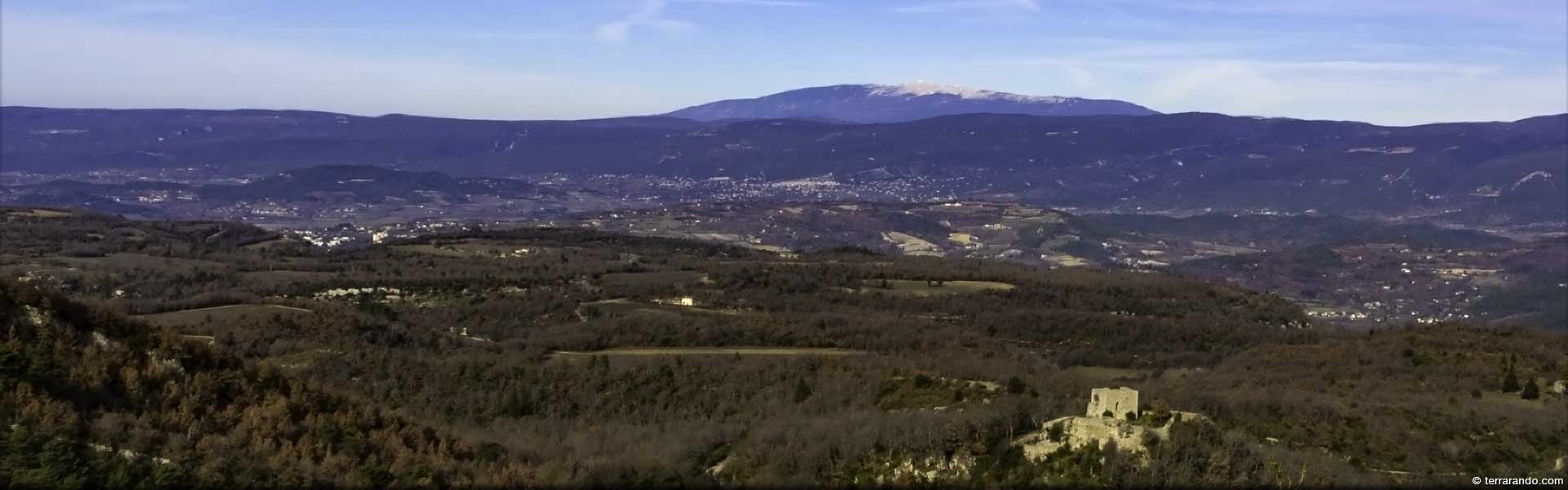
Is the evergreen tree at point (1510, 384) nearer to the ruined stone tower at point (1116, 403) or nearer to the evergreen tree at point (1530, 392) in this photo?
the evergreen tree at point (1530, 392)

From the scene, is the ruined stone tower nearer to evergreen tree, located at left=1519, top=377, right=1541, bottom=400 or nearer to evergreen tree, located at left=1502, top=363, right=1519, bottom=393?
evergreen tree, located at left=1519, top=377, right=1541, bottom=400

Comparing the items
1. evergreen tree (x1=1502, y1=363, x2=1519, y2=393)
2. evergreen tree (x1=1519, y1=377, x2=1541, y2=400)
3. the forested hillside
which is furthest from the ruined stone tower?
evergreen tree (x1=1502, y1=363, x2=1519, y2=393)

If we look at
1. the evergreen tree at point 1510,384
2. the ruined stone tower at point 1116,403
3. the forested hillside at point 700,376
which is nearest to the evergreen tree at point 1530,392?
the forested hillside at point 700,376

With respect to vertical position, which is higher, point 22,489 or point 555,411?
point 22,489

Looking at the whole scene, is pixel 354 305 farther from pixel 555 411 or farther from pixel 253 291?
pixel 555 411

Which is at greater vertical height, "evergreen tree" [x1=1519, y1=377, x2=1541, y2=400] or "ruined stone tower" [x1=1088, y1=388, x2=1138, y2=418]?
"ruined stone tower" [x1=1088, y1=388, x2=1138, y2=418]

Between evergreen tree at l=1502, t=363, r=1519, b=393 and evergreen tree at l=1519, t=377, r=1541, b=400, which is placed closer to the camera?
evergreen tree at l=1519, t=377, r=1541, b=400

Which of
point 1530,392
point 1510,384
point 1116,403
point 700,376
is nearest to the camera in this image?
point 1116,403

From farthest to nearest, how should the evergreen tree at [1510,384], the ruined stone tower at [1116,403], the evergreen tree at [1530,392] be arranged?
the evergreen tree at [1510,384] < the evergreen tree at [1530,392] < the ruined stone tower at [1116,403]

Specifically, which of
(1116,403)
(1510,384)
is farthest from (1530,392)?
(1116,403)

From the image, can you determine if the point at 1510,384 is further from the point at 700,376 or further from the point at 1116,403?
the point at 700,376

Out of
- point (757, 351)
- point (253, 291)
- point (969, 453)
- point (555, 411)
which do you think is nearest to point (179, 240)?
point (253, 291)
